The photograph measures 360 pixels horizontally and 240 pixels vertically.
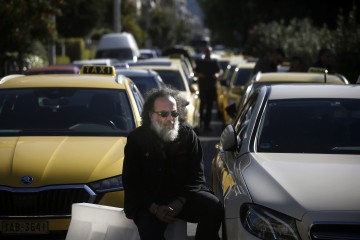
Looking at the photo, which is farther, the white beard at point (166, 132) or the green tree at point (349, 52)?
the green tree at point (349, 52)

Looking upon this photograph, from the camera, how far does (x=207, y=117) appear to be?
2188cm

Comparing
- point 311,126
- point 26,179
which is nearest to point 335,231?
point 311,126

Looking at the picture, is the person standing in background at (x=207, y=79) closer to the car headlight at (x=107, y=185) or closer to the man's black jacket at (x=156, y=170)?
the car headlight at (x=107, y=185)

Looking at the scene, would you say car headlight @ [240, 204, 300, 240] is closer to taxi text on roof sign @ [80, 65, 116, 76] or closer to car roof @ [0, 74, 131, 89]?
car roof @ [0, 74, 131, 89]

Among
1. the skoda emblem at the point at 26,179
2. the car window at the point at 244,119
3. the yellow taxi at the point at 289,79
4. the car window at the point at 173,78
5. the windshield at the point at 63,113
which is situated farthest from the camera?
the car window at the point at 173,78

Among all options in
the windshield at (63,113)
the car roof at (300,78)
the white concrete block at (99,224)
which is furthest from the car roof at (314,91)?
the car roof at (300,78)

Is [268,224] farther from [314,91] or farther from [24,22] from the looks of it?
[24,22]

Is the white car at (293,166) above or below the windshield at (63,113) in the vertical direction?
above

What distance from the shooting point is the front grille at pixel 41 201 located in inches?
306

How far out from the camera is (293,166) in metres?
6.82

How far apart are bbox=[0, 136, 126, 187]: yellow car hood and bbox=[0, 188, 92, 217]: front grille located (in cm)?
7

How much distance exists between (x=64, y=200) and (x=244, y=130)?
1517 mm

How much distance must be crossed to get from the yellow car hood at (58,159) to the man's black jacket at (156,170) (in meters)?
1.21

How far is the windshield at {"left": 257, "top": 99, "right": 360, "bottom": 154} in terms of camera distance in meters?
7.46
